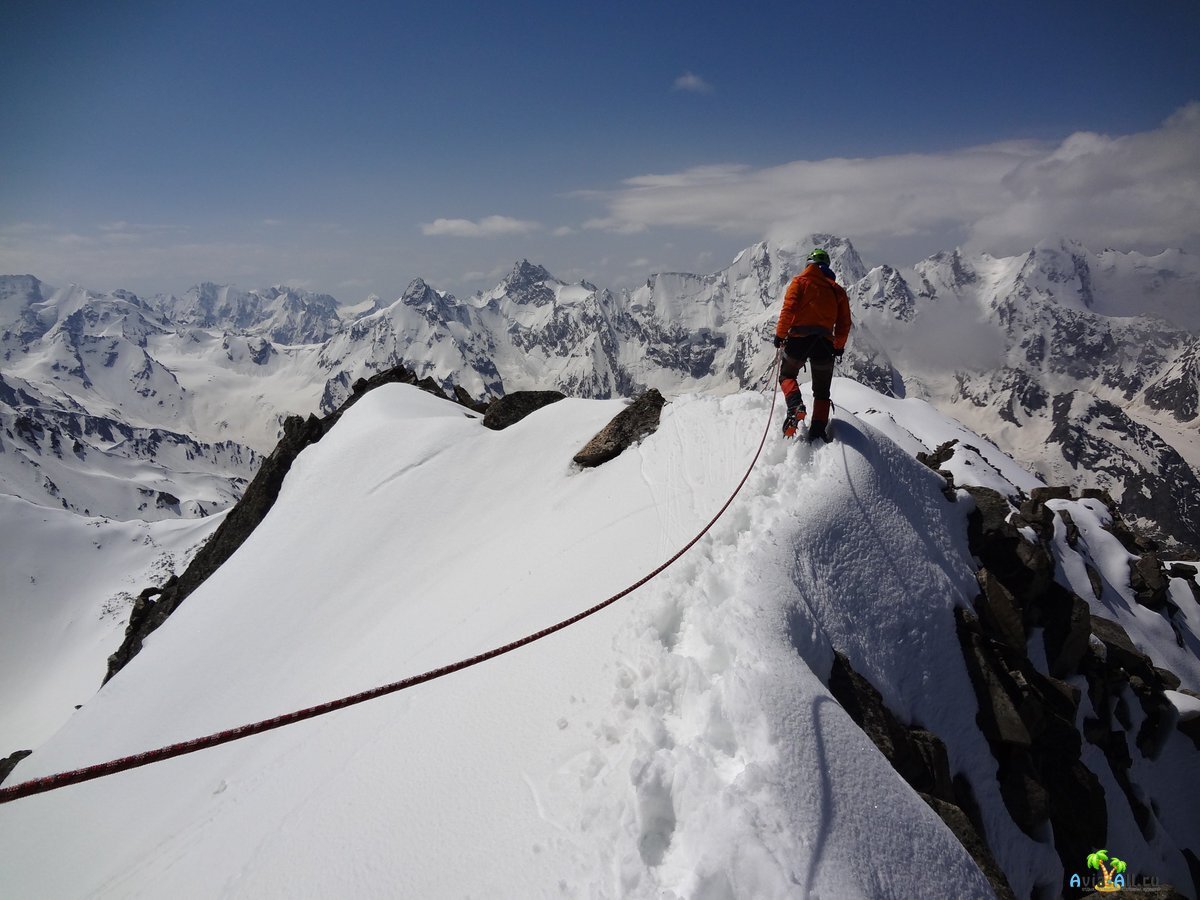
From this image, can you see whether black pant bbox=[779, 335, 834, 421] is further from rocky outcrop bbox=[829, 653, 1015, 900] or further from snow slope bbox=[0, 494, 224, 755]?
snow slope bbox=[0, 494, 224, 755]

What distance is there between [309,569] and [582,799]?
44.5ft

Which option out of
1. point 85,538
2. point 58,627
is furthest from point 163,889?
point 85,538

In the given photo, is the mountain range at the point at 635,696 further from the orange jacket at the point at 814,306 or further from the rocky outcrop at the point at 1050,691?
the orange jacket at the point at 814,306

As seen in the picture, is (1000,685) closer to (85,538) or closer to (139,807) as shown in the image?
(139,807)

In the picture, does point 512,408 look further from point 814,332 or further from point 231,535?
point 231,535

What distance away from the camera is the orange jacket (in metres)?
11.8

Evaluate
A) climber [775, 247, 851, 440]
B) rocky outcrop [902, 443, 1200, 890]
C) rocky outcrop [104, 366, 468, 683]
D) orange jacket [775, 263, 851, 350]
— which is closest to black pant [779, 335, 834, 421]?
climber [775, 247, 851, 440]

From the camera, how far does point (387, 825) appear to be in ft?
20.5

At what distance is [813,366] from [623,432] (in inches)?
253

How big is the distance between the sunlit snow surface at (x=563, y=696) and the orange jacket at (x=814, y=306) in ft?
7.70

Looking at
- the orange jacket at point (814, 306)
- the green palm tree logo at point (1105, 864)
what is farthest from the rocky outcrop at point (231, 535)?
the green palm tree logo at point (1105, 864)

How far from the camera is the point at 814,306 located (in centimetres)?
1179

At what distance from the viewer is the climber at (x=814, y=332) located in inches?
464

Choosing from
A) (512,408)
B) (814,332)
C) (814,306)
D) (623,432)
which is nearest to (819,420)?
(814,332)
